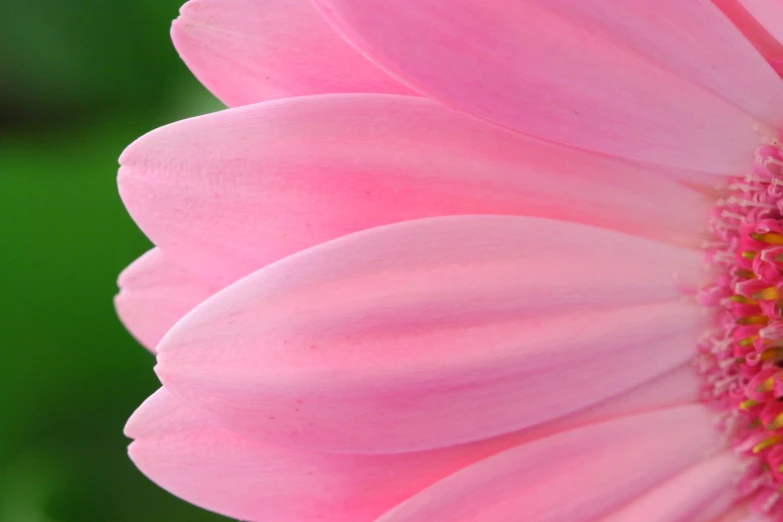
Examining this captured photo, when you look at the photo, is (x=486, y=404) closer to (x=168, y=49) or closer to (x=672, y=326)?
(x=672, y=326)

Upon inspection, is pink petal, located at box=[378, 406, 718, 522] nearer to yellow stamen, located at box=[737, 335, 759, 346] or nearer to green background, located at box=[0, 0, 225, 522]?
yellow stamen, located at box=[737, 335, 759, 346]

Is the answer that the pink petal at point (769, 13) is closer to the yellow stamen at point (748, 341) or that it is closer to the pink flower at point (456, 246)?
the pink flower at point (456, 246)

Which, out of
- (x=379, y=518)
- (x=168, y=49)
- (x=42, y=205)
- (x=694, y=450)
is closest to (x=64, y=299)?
(x=42, y=205)

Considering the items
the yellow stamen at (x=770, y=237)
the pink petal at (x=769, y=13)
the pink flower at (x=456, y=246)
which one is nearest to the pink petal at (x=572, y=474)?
the pink flower at (x=456, y=246)

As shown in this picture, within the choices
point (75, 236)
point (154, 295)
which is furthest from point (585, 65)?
point (75, 236)

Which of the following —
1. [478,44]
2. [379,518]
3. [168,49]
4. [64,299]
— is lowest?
[379,518]

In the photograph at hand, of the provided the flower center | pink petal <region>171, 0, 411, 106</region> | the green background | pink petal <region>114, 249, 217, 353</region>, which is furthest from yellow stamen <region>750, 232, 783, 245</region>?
the green background

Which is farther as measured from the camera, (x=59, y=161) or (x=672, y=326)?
(x=59, y=161)
